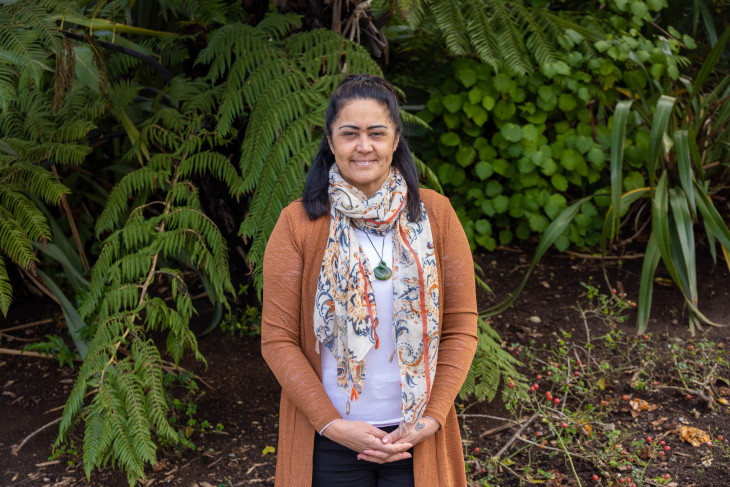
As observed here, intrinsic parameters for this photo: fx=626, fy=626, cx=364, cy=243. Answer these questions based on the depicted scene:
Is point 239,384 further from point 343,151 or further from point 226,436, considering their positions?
point 343,151

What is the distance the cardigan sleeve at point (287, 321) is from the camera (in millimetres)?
1472

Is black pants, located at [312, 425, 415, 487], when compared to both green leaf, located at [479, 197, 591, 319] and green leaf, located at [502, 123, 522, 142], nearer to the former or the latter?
green leaf, located at [479, 197, 591, 319]

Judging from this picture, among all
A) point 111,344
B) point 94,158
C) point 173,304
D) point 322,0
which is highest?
point 322,0

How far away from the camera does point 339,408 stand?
1.54 metres

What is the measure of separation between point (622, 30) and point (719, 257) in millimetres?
1488

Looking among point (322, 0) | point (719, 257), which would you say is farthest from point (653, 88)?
point (322, 0)

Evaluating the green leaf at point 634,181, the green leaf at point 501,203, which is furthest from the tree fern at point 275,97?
the green leaf at point 634,181

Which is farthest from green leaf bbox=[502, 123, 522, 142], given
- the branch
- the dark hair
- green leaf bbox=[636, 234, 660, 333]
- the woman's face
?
the woman's face

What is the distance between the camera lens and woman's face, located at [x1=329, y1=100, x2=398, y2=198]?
149 centimetres

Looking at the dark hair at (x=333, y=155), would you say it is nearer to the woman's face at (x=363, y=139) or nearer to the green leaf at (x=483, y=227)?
the woman's face at (x=363, y=139)

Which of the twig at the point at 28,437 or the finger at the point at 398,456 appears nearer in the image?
the finger at the point at 398,456

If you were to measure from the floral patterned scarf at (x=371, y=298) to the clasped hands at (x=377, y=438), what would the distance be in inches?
1.4

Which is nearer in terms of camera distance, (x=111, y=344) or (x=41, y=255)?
(x=111, y=344)

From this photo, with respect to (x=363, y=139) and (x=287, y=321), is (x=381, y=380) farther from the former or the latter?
(x=363, y=139)
